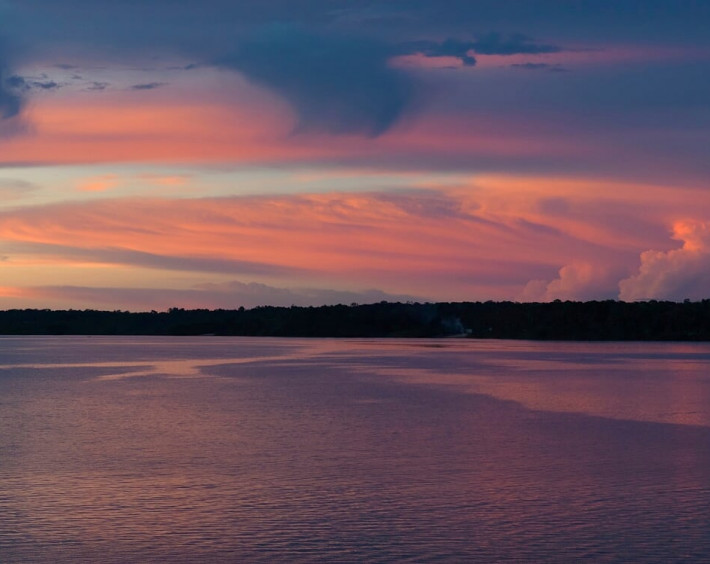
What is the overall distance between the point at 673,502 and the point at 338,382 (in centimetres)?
2996

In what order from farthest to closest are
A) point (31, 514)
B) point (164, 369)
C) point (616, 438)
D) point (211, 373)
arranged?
point (164, 369)
point (211, 373)
point (616, 438)
point (31, 514)

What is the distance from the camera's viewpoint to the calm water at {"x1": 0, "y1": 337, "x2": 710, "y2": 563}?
42.3 feet

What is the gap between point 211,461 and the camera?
19.7 m

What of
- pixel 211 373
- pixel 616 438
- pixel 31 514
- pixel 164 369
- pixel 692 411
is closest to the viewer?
pixel 31 514

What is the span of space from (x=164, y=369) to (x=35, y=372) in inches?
286

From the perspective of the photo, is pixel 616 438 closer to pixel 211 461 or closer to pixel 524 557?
pixel 211 461

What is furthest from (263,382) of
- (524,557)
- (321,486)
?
(524,557)

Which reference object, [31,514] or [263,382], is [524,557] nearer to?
[31,514]

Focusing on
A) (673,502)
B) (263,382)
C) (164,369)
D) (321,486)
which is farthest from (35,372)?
(673,502)

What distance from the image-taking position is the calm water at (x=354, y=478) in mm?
12906

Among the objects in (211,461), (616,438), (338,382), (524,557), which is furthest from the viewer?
(338,382)

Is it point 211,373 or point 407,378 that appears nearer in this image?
point 407,378

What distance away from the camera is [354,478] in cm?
1772

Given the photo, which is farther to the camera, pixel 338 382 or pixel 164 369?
pixel 164 369
